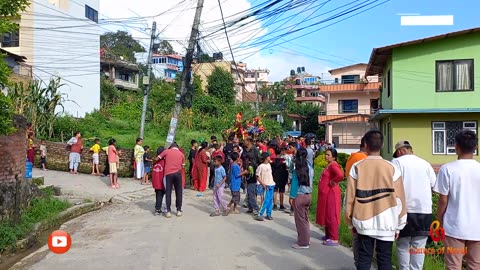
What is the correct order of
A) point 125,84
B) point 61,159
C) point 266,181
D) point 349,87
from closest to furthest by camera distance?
point 266,181 → point 61,159 → point 349,87 → point 125,84

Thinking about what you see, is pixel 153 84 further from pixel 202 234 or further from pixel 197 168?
pixel 202 234

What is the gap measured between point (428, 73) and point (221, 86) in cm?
2644

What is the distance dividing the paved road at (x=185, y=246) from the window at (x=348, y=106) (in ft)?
120

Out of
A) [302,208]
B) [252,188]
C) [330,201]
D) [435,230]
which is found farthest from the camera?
[252,188]

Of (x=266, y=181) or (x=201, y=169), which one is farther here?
(x=201, y=169)

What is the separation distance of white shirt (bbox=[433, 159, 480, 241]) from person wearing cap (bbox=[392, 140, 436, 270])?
55cm

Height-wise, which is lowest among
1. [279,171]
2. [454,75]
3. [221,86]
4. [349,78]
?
[279,171]

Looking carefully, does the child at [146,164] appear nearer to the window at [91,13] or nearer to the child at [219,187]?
the child at [219,187]

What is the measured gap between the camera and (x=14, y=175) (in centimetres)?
946

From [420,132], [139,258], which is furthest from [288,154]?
[420,132]

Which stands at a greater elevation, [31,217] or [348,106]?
[348,106]

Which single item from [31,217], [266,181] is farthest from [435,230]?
[31,217]

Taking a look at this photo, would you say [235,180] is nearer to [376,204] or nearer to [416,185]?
[416,185]

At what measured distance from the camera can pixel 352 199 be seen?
15.8ft
